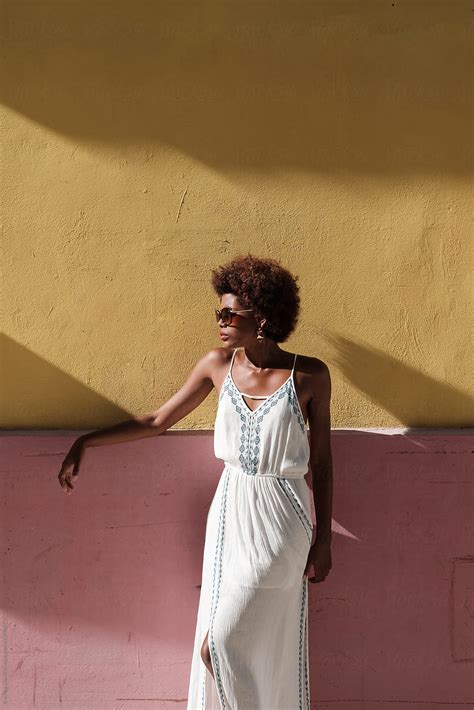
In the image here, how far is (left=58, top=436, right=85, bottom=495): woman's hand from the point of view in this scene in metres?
3.60

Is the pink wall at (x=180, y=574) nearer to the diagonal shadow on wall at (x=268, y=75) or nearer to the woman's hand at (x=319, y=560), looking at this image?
→ the woman's hand at (x=319, y=560)

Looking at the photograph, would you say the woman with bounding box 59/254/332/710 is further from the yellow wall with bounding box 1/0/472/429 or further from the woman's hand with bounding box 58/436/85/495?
the woman's hand with bounding box 58/436/85/495

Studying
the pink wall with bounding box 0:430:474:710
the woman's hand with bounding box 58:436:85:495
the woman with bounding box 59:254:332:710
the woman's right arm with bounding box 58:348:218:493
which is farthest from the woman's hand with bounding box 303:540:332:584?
the woman's hand with bounding box 58:436:85:495

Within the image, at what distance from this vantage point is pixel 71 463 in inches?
142

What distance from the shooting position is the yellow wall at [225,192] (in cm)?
376

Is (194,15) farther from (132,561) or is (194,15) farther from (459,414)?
(132,561)

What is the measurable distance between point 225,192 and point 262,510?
1.40 metres

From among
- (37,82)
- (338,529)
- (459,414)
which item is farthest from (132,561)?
(37,82)

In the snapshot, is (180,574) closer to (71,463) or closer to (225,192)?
(71,463)

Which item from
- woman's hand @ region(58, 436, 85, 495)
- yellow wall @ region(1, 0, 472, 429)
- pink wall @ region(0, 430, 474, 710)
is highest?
yellow wall @ region(1, 0, 472, 429)

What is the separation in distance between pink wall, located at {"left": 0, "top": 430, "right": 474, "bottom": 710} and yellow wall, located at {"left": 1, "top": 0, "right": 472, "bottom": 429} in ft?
0.62

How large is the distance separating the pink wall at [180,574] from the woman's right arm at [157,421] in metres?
0.15

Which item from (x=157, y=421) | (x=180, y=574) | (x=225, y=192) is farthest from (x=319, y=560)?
(x=225, y=192)

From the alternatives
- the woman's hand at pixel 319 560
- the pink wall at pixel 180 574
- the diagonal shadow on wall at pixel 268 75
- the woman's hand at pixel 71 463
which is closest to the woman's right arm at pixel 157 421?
the woman's hand at pixel 71 463
